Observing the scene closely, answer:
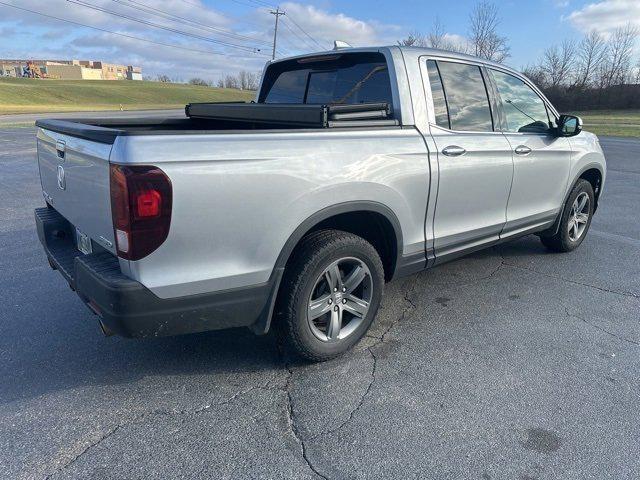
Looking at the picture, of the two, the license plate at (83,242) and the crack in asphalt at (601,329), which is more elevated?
the license plate at (83,242)

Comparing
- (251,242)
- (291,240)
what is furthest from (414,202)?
(251,242)

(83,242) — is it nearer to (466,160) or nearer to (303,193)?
(303,193)

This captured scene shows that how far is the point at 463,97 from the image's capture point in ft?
12.0

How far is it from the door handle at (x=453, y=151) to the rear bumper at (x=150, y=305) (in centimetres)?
154

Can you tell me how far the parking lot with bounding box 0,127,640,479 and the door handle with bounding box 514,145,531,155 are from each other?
1.20 meters

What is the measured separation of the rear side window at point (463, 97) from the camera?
11.4 feet

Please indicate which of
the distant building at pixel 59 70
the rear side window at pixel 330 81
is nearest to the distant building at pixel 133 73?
the distant building at pixel 59 70

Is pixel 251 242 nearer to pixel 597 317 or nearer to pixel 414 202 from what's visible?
pixel 414 202

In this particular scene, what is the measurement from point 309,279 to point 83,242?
1.32 meters

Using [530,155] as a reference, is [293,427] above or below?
below

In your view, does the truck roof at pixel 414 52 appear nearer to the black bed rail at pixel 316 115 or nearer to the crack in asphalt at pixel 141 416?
the black bed rail at pixel 316 115

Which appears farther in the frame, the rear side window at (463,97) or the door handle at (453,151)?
the rear side window at (463,97)

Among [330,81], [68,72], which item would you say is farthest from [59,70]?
[330,81]

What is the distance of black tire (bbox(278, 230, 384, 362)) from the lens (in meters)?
2.71
